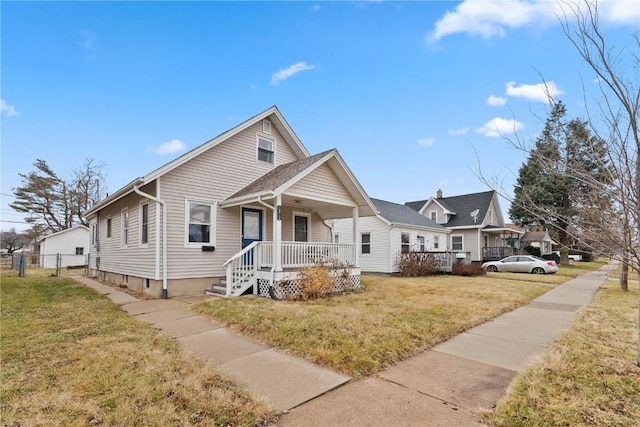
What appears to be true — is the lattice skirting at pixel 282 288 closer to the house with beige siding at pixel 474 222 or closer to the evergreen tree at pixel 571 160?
the evergreen tree at pixel 571 160

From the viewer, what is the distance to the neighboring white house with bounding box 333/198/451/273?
20.0 m

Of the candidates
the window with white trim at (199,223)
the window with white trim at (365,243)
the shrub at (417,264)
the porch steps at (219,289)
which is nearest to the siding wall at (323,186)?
the window with white trim at (199,223)

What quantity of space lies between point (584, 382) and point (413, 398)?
2.24 m

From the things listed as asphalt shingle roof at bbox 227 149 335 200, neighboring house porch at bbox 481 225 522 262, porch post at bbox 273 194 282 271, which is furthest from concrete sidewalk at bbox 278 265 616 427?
neighboring house porch at bbox 481 225 522 262

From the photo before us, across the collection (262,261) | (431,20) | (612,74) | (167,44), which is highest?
(167,44)

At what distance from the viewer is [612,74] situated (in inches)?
156

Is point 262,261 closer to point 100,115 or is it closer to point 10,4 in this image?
point 10,4

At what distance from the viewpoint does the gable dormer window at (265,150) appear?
43.9ft

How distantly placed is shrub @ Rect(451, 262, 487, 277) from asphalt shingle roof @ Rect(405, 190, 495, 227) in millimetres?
9295

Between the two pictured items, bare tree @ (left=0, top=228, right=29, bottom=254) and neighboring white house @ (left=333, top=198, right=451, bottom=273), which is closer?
neighboring white house @ (left=333, top=198, right=451, bottom=273)

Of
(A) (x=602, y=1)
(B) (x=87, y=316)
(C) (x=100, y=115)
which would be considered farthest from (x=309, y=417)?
(C) (x=100, y=115)

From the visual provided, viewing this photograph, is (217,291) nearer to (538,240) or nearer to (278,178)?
(278,178)

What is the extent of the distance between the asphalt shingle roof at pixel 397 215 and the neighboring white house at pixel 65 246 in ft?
99.2

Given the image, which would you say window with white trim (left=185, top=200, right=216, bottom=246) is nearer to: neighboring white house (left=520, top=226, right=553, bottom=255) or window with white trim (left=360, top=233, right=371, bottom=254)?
window with white trim (left=360, top=233, right=371, bottom=254)
